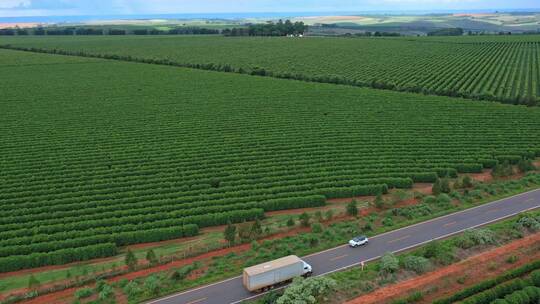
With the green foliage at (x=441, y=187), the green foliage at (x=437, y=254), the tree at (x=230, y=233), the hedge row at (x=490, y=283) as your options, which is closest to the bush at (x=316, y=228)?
the tree at (x=230, y=233)

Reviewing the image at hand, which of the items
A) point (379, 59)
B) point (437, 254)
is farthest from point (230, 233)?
point (379, 59)

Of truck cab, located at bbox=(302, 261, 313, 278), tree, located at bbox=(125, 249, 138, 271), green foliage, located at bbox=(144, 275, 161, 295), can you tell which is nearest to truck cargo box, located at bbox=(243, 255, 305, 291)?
truck cab, located at bbox=(302, 261, 313, 278)

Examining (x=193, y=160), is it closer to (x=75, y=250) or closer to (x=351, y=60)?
(x=75, y=250)

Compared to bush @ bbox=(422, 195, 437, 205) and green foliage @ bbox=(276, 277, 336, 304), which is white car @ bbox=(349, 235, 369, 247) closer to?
green foliage @ bbox=(276, 277, 336, 304)

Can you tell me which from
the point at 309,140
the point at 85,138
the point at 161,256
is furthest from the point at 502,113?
the point at 85,138

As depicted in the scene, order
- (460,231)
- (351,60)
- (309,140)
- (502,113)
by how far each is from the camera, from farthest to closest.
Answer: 1. (351,60)
2. (502,113)
3. (309,140)
4. (460,231)

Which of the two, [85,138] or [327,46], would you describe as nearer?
[85,138]
